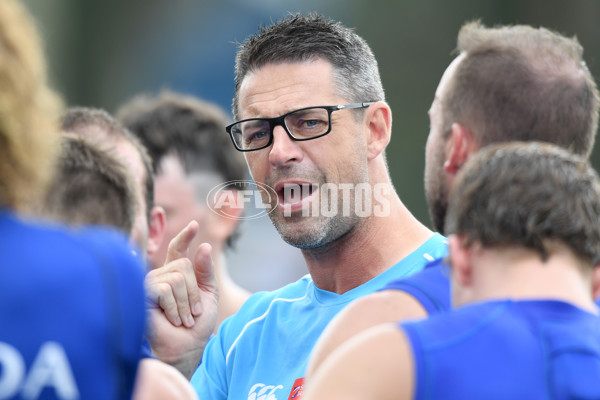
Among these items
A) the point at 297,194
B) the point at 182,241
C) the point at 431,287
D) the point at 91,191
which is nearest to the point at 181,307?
the point at 182,241

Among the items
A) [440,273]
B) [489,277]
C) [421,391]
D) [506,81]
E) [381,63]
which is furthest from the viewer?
[381,63]

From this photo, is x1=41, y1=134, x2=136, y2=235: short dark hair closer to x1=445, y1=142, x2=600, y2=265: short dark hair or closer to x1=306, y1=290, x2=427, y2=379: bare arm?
x1=306, y1=290, x2=427, y2=379: bare arm

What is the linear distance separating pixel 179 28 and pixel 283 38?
8942 millimetres

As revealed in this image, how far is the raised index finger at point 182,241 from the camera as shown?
9.98 ft

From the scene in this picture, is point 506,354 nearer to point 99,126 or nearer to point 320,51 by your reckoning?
point 320,51

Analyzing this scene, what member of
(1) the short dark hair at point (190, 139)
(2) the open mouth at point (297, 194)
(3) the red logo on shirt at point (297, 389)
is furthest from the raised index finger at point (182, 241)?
(1) the short dark hair at point (190, 139)

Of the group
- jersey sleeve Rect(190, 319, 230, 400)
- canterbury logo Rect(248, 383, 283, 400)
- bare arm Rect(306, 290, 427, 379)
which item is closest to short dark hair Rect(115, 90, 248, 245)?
jersey sleeve Rect(190, 319, 230, 400)

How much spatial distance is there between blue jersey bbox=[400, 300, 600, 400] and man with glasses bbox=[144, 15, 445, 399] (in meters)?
1.39

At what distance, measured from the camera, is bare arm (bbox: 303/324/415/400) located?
154cm

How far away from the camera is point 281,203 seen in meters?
3.23

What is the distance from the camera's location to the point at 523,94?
7.27ft

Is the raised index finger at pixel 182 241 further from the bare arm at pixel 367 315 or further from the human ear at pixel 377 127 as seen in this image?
the bare arm at pixel 367 315

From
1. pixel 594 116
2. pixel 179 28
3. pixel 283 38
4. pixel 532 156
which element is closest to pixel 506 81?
pixel 594 116

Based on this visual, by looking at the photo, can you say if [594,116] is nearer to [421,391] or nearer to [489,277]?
[489,277]
